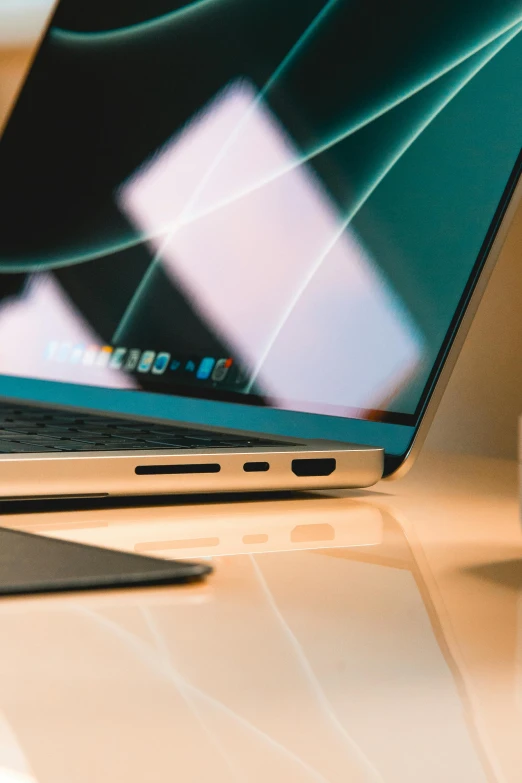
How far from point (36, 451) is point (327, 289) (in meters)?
0.32

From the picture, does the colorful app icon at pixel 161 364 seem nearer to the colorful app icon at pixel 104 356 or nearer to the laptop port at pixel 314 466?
the colorful app icon at pixel 104 356

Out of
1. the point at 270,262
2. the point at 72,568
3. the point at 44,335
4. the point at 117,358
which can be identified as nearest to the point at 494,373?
the point at 270,262

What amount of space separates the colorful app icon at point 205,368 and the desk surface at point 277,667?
345 mm

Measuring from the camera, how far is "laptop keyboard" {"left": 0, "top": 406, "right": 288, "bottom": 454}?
1.87 feet

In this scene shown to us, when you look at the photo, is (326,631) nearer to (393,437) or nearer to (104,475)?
(104,475)

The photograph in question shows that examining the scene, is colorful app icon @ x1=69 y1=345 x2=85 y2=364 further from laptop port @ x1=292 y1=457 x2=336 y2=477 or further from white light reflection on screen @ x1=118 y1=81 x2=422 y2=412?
laptop port @ x1=292 y1=457 x2=336 y2=477

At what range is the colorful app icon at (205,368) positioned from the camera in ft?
2.68

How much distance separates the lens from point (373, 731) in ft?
0.73

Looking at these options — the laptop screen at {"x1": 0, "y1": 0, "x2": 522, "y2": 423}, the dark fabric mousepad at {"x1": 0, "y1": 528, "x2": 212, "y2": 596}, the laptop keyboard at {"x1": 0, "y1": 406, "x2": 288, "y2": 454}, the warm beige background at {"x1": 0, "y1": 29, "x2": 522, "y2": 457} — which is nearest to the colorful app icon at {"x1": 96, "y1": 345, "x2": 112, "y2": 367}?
the laptop screen at {"x1": 0, "y1": 0, "x2": 522, "y2": 423}

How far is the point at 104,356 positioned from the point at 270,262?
0.68 ft

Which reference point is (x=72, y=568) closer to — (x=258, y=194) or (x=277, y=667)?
(x=277, y=667)

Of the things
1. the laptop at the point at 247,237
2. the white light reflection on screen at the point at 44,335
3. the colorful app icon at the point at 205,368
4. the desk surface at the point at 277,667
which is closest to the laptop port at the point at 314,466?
the laptop at the point at 247,237

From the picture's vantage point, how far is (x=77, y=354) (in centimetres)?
96

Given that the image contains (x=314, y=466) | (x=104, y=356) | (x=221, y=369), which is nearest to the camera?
(x=314, y=466)
